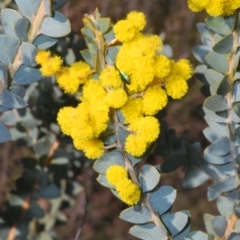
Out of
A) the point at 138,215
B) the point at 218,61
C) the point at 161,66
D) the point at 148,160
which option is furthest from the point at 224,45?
the point at 148,160

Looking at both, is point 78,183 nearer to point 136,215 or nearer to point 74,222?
point 136,215

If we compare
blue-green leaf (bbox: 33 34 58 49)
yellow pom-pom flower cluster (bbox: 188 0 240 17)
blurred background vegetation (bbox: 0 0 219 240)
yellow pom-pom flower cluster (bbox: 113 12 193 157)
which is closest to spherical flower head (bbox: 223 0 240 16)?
yellow pom-pom flower cluster (bbox: 188 0 240 17)

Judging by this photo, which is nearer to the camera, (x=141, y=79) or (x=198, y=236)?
(x=141, y=79)

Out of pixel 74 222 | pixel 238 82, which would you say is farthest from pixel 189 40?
pixel 238 82

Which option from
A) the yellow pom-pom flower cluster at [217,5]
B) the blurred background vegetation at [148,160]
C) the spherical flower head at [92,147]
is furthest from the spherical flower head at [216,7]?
the blurred background vegetation at [148,160]

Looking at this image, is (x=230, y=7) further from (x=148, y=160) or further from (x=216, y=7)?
(x=148, y=160)

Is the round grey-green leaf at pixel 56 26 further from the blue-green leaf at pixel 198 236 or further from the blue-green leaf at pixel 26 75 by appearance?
the blue-green leaf at pixel 198 236

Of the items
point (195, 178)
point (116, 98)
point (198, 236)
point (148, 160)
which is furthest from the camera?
point (148, 160)
